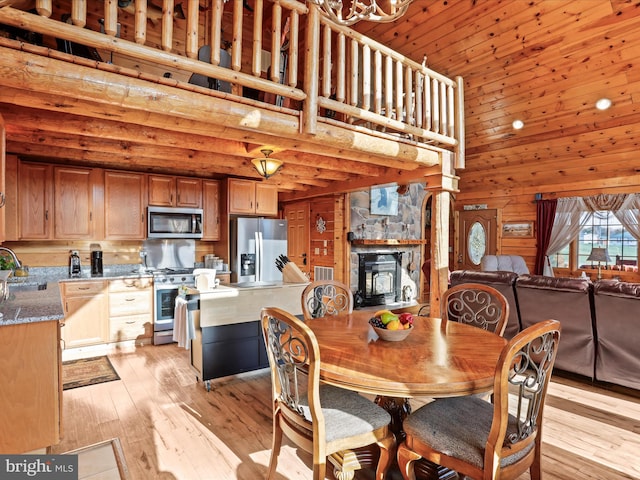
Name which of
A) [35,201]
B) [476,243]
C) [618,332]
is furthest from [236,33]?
[476,243]

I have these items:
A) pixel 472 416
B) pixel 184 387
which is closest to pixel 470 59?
pixel 472 416

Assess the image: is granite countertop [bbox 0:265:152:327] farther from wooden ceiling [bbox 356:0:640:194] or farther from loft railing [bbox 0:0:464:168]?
wooden ceiling [bbox 356:0:640:194]

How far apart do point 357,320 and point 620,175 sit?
6.34m

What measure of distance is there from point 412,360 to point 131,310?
13.1 ft

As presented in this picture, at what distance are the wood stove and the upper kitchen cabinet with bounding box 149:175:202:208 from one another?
9.96ft

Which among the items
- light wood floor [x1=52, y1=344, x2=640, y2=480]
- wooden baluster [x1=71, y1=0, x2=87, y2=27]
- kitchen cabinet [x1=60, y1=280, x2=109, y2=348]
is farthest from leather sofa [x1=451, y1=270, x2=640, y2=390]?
kitchen cabinet [x1=60, y1=280, x2=109, y2=348]

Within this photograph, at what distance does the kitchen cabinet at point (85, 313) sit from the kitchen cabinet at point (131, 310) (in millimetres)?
77

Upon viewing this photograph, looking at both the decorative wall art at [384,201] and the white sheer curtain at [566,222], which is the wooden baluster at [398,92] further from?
the white sheer curtain at [566,222]

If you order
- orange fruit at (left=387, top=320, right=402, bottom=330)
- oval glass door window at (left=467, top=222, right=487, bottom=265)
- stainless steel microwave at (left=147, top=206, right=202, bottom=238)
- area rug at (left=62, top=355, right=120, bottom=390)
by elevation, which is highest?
stainless steel microwave at (left=147, top=206, right=202, bottom=238)

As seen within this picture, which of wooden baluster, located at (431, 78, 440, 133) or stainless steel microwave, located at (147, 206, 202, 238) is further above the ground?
wooden baluster, located at (431, 78, 440, 133)

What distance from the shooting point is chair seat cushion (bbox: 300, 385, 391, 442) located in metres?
1.73

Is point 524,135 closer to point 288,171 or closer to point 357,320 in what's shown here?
point 288,171

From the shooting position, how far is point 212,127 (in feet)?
9.38

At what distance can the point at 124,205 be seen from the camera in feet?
15.9
